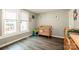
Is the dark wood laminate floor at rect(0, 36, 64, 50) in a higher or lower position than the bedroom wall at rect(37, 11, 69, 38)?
lower

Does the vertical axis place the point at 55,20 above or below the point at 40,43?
above

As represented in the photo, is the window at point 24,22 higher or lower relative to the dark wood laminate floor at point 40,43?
higher

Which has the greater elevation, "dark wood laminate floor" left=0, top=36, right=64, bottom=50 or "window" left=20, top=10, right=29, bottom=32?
"window" left=20, top=10, right=29, bottom=32

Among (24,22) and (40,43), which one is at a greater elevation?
(24,22)

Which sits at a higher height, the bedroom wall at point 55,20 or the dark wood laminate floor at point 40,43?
the bedroom wall at point 55,20
